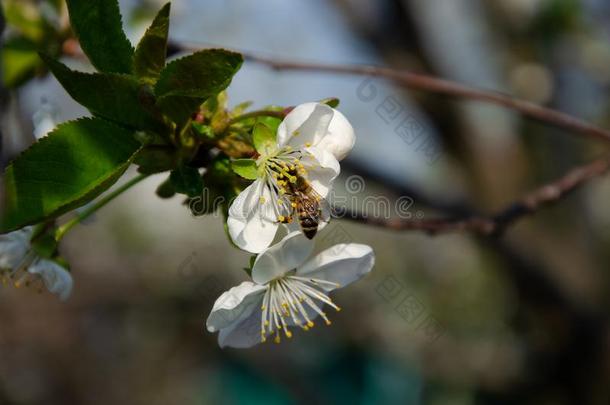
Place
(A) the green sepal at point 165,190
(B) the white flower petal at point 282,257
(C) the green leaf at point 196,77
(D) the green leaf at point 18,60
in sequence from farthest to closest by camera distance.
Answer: (D) the green leaf at point 18,60, (A) the green sepal at point 165,190, (B) the white flower petal at point 282,257, (C) the green leaf at point 196,77

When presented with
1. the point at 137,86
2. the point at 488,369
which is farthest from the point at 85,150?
the point at 488,369

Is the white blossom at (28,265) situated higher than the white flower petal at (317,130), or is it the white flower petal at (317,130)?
the white flower petal at (317,130)

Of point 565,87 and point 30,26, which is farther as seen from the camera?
point 565,87

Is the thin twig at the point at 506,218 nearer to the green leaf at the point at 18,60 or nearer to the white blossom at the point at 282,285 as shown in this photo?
the white blossom at the point at 282,285

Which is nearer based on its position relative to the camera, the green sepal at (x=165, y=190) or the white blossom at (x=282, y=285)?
the white blossom at (x=282, y=285)

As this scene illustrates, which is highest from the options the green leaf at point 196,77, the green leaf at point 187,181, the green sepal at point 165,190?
the green leaf at point 196,77

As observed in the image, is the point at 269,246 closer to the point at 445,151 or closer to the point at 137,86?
the point at 137,86

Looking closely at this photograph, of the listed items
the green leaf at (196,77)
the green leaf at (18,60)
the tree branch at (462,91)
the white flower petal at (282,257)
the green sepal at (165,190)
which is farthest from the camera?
the green leaf at (18,60)

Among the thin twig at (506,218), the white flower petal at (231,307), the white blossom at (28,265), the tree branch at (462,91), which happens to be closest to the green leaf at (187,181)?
the white flower petal at (231,307)

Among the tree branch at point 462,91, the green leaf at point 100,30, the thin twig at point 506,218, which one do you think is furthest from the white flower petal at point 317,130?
the tree branch at point 462,91
